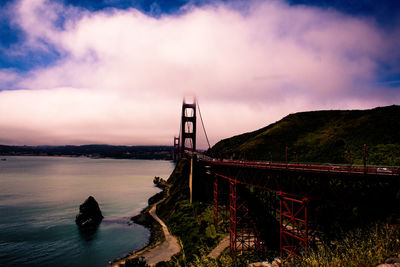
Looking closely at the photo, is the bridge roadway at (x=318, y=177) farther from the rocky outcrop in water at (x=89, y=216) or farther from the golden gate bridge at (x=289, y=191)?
the rocky outcrop in water at (x=89, y=216)

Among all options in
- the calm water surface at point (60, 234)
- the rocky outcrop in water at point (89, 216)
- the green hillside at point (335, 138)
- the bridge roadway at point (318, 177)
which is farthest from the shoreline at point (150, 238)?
the green hillside at point (335, 138)

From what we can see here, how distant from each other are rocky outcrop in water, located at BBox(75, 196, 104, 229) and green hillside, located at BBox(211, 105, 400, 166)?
112ft

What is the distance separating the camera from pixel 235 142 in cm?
8775

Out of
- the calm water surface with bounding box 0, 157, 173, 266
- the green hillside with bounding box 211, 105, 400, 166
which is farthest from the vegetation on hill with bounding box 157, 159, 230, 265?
the green hillside with bounding box 211, 105, 400, 166

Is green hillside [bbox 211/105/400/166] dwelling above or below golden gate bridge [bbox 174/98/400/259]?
above

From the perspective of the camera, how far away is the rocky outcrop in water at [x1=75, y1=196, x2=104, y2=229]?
4662 cm

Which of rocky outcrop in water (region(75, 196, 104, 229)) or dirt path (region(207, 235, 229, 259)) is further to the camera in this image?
rocky outcrop in water (region(75, 196, 104, 229))

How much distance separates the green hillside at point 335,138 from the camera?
43494 millimetres

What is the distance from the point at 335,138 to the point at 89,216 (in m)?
59.8

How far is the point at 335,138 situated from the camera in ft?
180

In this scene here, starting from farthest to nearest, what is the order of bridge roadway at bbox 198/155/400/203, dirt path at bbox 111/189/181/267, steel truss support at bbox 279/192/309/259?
dirt path at bbox 111/189/181/267, steel truss support at bbox 279/192/309/259, bridge roadway at bbox 198/155/400/203

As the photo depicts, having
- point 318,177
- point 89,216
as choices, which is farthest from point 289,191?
point 89,216

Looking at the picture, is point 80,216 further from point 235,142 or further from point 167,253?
point 235,142

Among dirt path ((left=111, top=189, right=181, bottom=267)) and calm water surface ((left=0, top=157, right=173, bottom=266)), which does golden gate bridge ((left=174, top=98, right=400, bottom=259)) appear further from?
calm water surface ((left=0, top=157, right=173, bottom=266))
